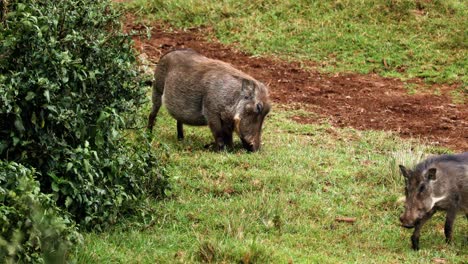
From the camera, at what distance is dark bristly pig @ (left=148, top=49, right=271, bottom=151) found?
8922 mm

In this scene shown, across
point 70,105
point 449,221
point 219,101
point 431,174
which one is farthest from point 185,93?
point 449,221

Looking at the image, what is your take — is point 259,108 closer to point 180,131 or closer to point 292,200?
point 180,131

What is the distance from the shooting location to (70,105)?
5.99 metres

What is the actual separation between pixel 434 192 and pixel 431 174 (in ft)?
0.51

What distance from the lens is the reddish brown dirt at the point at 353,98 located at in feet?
34.7

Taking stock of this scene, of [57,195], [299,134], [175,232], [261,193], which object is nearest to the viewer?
[57,195]

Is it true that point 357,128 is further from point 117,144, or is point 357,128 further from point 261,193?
point 117,144

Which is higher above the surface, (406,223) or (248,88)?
(248,88)

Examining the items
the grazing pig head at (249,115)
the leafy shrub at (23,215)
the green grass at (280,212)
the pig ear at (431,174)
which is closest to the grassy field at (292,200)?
the green grass at (280,212)

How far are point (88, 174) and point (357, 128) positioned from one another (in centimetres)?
529

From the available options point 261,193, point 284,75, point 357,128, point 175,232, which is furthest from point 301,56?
point 175,232

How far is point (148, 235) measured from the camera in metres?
6.02

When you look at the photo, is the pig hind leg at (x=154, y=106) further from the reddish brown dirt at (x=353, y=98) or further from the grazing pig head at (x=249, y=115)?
the reddish brown dirt at (x=353, y=98)

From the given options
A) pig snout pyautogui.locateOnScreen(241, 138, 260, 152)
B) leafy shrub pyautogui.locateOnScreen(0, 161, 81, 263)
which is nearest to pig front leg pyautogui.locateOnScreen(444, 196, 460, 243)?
pig snout pyautogui.locateOnScreen(241, 138, 260, 152)
